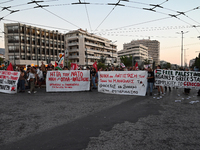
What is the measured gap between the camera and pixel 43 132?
4.03 metres

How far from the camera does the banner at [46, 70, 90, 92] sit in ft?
38.3

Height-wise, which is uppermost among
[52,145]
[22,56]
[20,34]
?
[20,34]

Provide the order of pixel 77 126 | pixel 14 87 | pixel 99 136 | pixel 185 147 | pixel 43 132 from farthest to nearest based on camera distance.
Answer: pixel 14 87
pixel 77 126
pixel 43 132
pixel 99 136
pixel 185 147

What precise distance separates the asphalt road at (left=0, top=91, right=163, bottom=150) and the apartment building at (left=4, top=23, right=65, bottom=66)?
145ft

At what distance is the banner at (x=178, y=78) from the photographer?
9.59 meters

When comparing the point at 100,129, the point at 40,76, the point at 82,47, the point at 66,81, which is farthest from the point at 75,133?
the point at 82,47

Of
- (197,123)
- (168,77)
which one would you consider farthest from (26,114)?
(168,77)

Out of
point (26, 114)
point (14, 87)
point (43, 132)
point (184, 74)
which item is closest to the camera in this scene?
point (43, 132)

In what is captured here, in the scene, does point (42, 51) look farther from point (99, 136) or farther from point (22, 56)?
point (99, 136)

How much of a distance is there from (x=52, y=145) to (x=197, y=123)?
3944mm

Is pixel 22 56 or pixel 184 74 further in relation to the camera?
pixel 22 56

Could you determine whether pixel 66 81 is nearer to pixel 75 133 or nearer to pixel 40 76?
pixel 40 76

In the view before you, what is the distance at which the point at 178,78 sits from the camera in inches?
391

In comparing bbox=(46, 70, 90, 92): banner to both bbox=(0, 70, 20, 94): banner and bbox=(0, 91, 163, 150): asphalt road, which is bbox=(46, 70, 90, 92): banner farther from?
bbox=(0, 91, 163, 150): asphalt road
